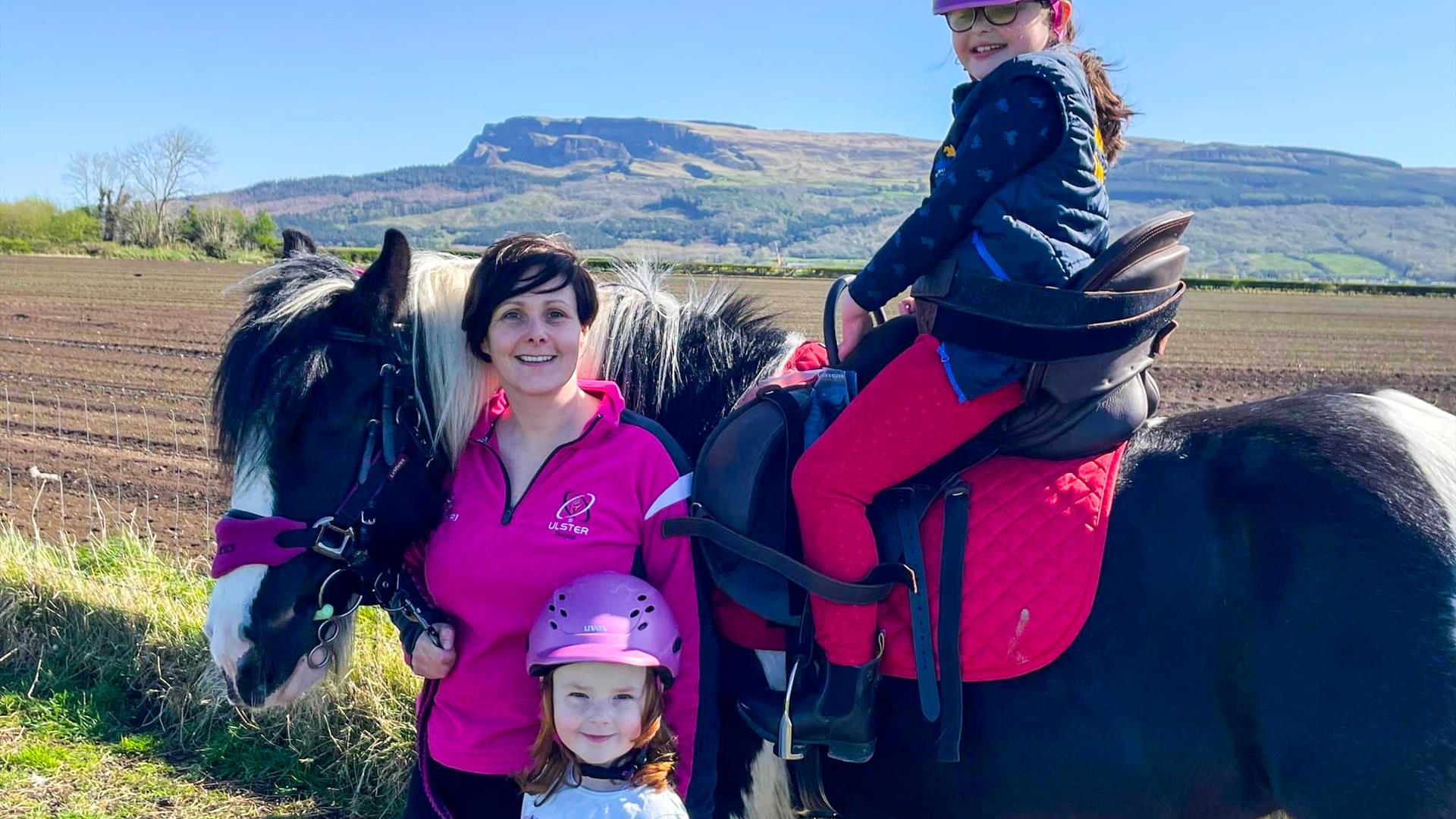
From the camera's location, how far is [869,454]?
2.21 meters

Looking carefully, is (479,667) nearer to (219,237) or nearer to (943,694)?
(943,694)

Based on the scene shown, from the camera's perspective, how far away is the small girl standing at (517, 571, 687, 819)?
2.20 metres

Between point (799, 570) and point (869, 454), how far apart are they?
319mm

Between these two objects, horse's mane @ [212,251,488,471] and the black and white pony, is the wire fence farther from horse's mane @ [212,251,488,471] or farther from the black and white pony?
the black and white pony

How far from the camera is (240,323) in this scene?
8.70 ft

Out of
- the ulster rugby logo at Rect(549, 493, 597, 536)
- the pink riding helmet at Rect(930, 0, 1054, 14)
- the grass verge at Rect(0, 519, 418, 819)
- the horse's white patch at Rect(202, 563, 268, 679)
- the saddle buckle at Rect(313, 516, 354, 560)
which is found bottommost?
the grass verge at Rect(0, 519, 418, 819)

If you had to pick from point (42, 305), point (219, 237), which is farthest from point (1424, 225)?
point (42, 305)

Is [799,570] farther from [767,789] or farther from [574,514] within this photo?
[767,789]

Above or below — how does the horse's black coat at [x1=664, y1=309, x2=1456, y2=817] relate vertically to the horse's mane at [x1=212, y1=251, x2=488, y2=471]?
below

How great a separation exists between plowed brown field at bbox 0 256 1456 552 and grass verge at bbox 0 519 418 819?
1.19 m

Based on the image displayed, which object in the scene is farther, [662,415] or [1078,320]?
[662,415]

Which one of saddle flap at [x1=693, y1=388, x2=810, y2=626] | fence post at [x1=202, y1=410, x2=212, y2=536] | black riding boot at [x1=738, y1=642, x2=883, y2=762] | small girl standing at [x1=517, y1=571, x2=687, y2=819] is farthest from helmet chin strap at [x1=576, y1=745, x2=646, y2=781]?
fence post at [x1=202, y1=410, x2=212, y2=536]

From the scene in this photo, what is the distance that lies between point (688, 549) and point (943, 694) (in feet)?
2.31

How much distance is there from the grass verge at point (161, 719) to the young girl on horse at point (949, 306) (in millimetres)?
2402
